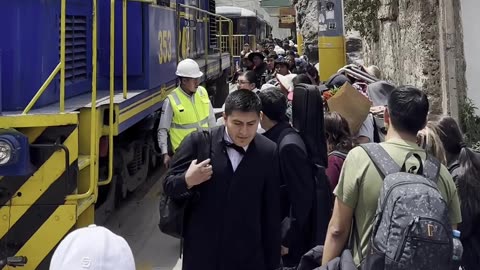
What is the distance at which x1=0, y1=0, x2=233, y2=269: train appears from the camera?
13.3 feet

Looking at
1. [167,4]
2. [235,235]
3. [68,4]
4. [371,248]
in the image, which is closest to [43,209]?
[235,235]

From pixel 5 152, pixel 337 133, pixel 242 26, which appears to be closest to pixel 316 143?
pixel 337 133

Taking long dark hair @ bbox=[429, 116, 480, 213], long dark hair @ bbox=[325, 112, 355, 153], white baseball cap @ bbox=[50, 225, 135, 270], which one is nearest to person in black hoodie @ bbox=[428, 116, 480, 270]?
long dark hair @ bbox=[429, 116, 480, 213]

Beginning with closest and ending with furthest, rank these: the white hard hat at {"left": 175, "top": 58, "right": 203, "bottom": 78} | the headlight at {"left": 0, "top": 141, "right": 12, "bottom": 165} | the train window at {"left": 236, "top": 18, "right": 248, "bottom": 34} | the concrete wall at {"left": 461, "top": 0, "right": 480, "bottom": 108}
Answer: the headlight at {"left": 0, "top": 141, "right": 12, "bottom": 165} < the white hard hat at {"left": 175, "top": 58, "right": 203, "bottom": 78} < the concrete wall at {"left": 461, "top": 0, "right": 480, "bottom": 108} < the train window at {"left": 236, "top": 18, "right": 248, "bottom": 34}

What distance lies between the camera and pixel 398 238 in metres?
2.51

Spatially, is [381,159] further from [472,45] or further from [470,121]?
[472,45]

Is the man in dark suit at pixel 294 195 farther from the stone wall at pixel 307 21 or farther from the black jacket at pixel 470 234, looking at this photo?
the stone wall at pixel 307 21

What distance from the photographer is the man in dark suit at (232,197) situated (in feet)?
10.4

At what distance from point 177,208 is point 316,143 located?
1019mm

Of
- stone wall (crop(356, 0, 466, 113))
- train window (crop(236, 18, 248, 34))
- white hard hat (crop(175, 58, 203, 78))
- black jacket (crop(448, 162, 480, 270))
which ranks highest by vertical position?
train window (crop(236, 18, 248, 34))

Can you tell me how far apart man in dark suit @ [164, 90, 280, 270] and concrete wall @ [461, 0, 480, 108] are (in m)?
4.62

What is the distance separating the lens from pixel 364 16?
13.0 metres

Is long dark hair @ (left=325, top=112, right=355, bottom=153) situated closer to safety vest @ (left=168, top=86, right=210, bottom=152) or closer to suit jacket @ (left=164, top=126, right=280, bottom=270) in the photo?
suit jacket @ (left=164, top=126, right=280, bottom=270)

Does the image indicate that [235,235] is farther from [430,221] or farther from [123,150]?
[123,150]
